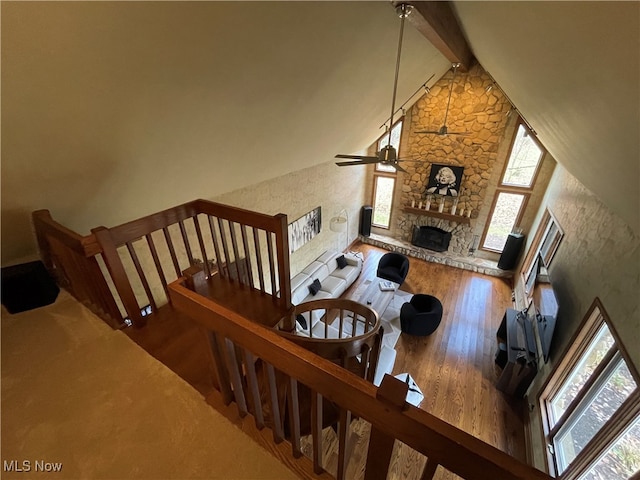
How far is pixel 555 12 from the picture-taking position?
1.39 m

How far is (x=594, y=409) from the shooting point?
8.52ft

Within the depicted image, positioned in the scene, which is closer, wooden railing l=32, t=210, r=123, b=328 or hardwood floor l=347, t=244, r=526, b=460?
wooden railing l=32, t=210, r=123, b=328

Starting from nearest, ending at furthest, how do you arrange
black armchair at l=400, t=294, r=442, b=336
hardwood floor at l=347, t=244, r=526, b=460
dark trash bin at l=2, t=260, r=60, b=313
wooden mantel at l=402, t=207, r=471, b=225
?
dark trash bin at l=2, t=260, r=60, b=313 → hardwood floor at l=347, t=244, r=526, b=460 → black armchair at l=400, t=294, r=442, b=336 → wooden mantel at l=402, t=207, r=471, b=225

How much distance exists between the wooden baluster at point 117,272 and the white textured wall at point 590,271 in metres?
3.83

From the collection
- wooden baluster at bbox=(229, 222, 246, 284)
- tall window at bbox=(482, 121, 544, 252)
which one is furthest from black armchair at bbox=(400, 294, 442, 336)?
wooden baluster at bbox=(229, 222, 246, 284)

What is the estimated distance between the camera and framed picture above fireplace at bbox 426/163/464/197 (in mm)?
7199

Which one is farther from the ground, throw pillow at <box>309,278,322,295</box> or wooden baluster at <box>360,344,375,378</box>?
wooden baluster at <box>360,344,375,378</box>

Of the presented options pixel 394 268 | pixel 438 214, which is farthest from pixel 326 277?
pixel 438 214

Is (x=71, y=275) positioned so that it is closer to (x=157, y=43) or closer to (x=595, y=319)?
(x=157, y=43)

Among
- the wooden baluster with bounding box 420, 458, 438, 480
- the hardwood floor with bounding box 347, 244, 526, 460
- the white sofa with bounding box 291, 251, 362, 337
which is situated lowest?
the hardwood floor with bounding box 347, 244, 526, 460

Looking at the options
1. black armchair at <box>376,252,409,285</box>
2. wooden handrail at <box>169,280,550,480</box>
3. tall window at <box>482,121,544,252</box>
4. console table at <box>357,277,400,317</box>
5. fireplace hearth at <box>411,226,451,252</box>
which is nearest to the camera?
wooden handrail at <box>169,280,550,480</box>

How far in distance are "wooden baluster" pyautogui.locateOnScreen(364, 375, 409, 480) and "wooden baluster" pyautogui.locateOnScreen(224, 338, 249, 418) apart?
26.4 inches

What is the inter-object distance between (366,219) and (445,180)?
2.51m

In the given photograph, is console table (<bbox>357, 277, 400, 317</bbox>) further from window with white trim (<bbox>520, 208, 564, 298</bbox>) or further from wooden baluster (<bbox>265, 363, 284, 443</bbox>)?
wooden baluster (<bbox>265, 363, 284, 443</bbox>)
